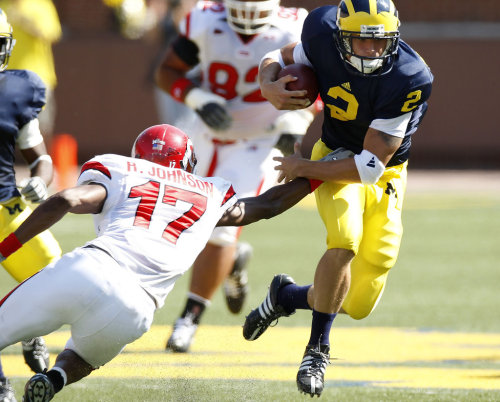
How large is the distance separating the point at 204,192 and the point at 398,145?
1.01 m

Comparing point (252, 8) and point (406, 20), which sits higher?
point (252, 8)

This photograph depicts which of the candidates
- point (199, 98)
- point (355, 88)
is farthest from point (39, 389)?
point (199, 98)

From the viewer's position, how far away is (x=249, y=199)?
429 centimetres

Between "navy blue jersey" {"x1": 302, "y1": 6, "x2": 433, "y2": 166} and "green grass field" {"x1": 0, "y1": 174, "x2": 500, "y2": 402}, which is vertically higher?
"navy blue jersey" {"x1": 302, "y1": 6, "x2": 433, "y2": 166}

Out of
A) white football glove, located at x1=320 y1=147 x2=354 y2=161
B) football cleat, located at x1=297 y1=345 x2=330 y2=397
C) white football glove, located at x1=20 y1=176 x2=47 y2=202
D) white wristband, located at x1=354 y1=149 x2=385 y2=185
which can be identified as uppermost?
white wristband, located at x1=354 y1=149 x2=385 y2=185

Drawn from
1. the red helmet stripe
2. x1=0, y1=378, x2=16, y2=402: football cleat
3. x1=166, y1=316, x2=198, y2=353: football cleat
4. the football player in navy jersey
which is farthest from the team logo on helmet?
x1=0, y1=378, x2=16, y2=402: football cleat

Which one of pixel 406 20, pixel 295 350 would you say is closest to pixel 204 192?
pixel 295 350

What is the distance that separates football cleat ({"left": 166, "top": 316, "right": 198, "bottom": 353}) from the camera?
5.49 meters

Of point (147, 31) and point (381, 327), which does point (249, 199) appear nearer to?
point (381, 327)

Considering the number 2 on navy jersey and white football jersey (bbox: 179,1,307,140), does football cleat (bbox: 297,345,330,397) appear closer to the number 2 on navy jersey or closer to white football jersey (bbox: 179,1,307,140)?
the number 2 on navy jersey

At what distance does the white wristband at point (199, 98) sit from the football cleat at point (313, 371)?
6.30 ft

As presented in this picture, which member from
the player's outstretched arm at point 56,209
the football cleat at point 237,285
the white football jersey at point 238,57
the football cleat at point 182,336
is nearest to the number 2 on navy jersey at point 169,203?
the player's outstretched arm at point 56,209

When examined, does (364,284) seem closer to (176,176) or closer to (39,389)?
(176,176)

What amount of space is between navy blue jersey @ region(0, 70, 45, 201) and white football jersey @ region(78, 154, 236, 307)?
1.02 m
